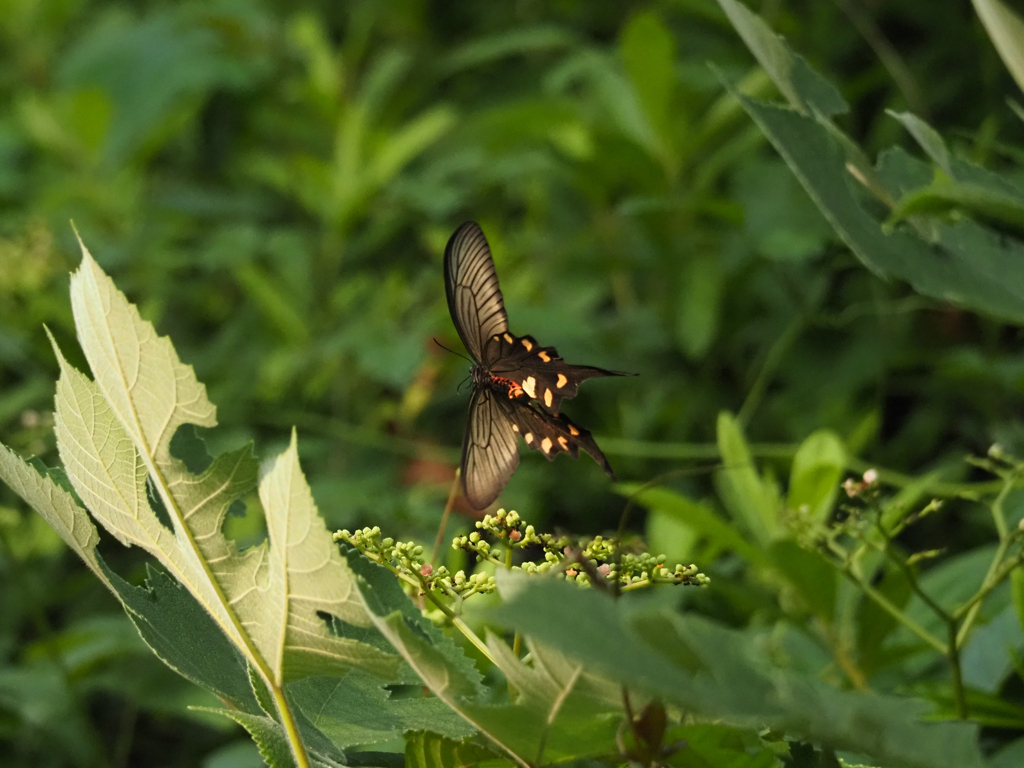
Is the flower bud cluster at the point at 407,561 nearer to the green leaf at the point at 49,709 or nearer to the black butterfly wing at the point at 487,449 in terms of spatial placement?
the black butterfly wing at the point at 487,449

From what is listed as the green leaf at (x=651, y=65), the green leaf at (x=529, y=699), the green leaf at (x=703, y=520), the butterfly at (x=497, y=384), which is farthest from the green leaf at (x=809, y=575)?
the green leaf at (x=651, y=65)

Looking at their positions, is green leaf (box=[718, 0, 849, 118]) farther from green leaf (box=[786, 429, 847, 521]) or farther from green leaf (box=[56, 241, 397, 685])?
green leaf (box=[786, 429, 847, 521])

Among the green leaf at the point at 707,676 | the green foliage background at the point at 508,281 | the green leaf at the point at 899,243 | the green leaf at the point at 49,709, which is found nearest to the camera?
the green leaf at the point at 707,676

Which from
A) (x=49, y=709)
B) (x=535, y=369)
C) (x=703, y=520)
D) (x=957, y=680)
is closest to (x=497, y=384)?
(x=535, y=369)

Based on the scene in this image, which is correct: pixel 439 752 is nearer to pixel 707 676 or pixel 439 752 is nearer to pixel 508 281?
pixel 707 676

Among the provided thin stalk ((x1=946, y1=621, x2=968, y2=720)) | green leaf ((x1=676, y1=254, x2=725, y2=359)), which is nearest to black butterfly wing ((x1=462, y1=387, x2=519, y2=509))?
thin stalk ((x1=946, y1=621, x2=968, y2=720))
